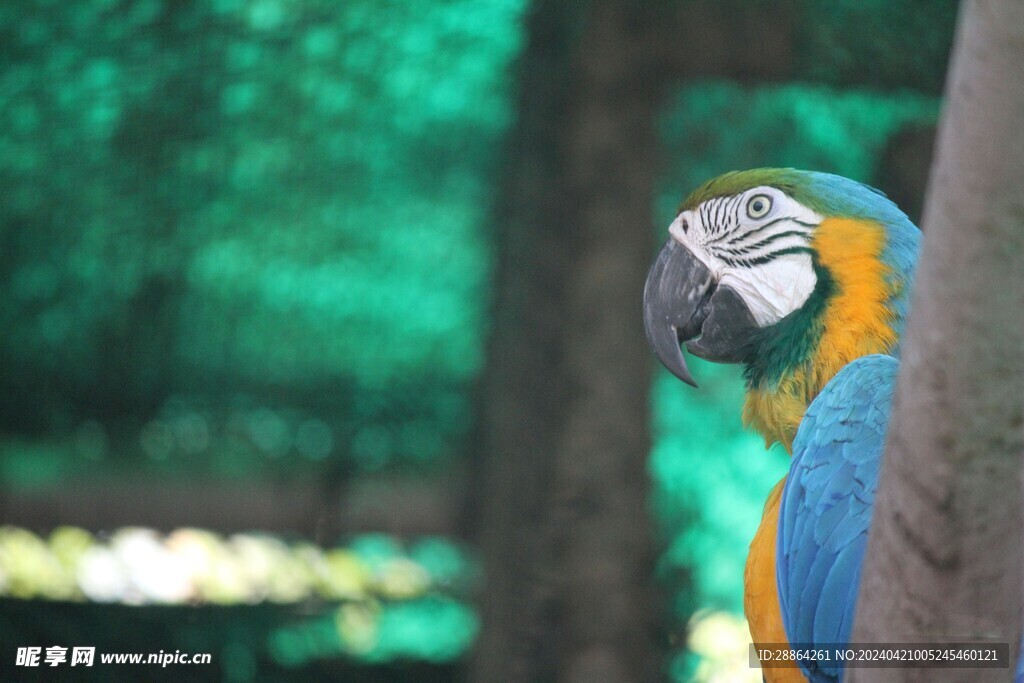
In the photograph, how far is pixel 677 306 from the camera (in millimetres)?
1002

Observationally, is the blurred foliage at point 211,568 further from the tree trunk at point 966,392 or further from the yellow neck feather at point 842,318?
the tree trunk at point 966,392

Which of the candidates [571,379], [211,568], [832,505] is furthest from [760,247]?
[211,568]

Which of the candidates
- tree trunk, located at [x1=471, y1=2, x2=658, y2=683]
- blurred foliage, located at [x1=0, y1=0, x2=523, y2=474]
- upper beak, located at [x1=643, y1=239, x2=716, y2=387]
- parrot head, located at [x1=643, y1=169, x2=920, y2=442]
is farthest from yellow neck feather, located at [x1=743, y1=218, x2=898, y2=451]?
blurred foliage, located at [x1=0, y1=0, x2=523, y2=474]

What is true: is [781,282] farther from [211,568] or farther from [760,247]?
[211,568]

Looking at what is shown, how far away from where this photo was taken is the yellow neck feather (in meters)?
0.88

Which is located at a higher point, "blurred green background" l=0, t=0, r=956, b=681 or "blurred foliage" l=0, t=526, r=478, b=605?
"blurred green background" l=0, t=0, r=956, b=681

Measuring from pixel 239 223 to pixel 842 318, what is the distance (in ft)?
3.02

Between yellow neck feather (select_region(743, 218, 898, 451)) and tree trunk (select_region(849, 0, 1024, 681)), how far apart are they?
1.61 ft

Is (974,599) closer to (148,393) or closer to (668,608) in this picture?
(668,608)

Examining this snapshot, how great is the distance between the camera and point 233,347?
138 centimetres

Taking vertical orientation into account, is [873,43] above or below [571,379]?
above

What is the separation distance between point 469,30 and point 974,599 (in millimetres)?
1252

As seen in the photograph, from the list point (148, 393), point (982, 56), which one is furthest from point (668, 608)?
point (982, 56)

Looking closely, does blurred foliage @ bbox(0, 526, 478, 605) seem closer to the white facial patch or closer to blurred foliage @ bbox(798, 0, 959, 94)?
the white facial patch
